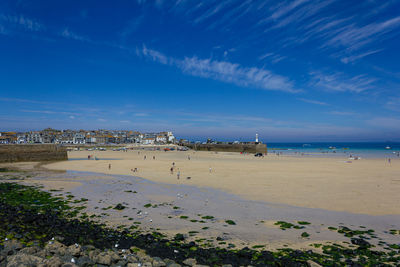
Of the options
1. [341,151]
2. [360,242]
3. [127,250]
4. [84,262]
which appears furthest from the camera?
[341,151]

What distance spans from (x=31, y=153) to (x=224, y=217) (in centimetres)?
3894

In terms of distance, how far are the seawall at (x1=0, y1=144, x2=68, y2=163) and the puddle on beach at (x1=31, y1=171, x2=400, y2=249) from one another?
28.1m

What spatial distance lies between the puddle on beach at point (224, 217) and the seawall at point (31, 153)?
2813 centimetres

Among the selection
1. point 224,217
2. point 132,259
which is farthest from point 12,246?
point 224,217

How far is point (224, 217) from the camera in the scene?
1098 centimetres

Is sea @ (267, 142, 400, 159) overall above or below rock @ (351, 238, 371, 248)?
above

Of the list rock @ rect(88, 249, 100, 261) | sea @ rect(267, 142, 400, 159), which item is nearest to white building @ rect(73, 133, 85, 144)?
sea @ rect(267, 142, 400, 159)

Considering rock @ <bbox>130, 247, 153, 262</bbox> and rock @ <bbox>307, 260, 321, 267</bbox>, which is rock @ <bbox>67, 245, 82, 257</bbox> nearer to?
rock @ <bbox>130, 247, 153, 262</bbox>

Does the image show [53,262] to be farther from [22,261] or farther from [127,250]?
[127,250]

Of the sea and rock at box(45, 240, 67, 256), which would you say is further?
the sea

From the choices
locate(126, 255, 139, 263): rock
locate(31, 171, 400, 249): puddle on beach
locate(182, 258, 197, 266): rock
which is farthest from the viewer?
locate(31, 171, 400, 249): puddle on beach

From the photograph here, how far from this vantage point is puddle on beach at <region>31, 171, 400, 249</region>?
344 inches

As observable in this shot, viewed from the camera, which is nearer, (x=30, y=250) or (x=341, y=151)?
(x=30, y=250)

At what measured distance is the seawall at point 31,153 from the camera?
1414 inches
